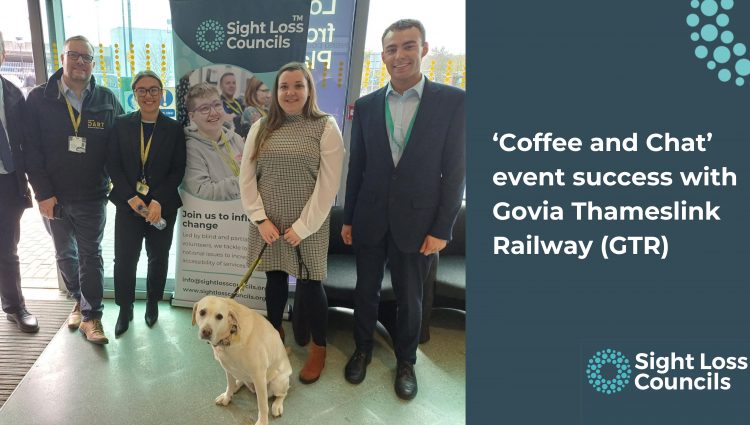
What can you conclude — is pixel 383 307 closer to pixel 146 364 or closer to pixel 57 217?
pixel 146 364

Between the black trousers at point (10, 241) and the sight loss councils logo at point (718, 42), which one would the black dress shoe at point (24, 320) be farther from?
the sight loss councils logo at point (718, 42)

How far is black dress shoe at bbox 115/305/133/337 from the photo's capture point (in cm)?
263

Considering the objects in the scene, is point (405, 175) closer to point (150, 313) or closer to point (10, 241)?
point (150, 313)

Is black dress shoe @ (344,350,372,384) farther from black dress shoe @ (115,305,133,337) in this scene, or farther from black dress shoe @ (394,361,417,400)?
black dress shoe @ (115,305,133,337)

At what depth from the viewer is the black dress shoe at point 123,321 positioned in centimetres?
263

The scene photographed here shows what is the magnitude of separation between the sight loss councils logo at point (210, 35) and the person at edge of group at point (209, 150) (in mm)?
228

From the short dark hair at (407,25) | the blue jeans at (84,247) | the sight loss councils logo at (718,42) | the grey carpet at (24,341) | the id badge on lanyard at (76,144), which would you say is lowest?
the grey carpet at (24,341)


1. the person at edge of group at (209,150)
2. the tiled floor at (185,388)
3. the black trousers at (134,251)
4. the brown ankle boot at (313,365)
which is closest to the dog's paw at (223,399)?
the tiled floor at (185,388)

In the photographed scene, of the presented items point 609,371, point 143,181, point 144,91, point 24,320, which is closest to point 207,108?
point 144,91

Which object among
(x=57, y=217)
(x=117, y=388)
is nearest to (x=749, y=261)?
(x=117, y=388)

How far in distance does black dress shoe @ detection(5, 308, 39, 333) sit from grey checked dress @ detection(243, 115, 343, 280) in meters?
1.62

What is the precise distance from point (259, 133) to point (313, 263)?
68 cm

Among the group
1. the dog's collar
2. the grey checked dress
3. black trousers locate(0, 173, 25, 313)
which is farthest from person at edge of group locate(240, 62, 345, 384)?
black trousers locate(0, 173, 25, 313)

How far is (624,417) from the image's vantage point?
3.21 ft
